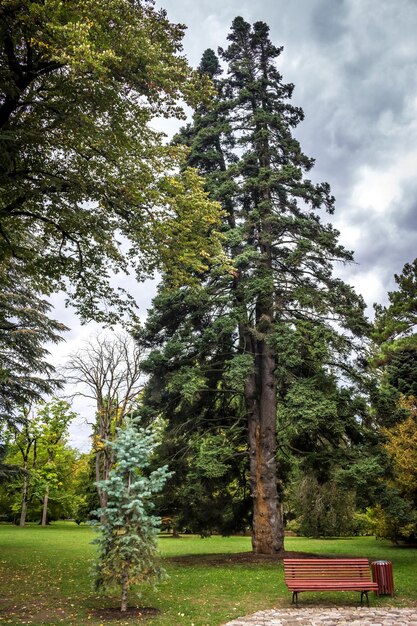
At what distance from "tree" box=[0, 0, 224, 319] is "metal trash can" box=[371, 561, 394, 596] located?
750cm

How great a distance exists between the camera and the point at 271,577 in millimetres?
11570

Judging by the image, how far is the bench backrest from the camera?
29.3 feet

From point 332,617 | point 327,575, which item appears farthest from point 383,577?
point 332,617

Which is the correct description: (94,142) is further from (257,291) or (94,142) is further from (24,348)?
(24,348)

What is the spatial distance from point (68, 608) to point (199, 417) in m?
9.35

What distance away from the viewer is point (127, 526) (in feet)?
27.0

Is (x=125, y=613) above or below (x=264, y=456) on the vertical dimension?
below

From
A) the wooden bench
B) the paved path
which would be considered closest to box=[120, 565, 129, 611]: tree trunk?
the paved path

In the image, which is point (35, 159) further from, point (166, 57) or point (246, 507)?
point (246, 507)

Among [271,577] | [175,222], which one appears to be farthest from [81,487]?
[175,222]

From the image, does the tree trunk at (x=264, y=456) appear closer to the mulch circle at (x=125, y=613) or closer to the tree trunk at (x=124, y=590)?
the mulch circle at (x=125, y=613)

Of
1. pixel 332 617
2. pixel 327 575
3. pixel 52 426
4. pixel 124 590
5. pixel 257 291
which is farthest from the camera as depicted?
pixel 52 426

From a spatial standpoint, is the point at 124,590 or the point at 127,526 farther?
the point at 127,526

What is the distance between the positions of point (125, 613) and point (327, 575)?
376cm
